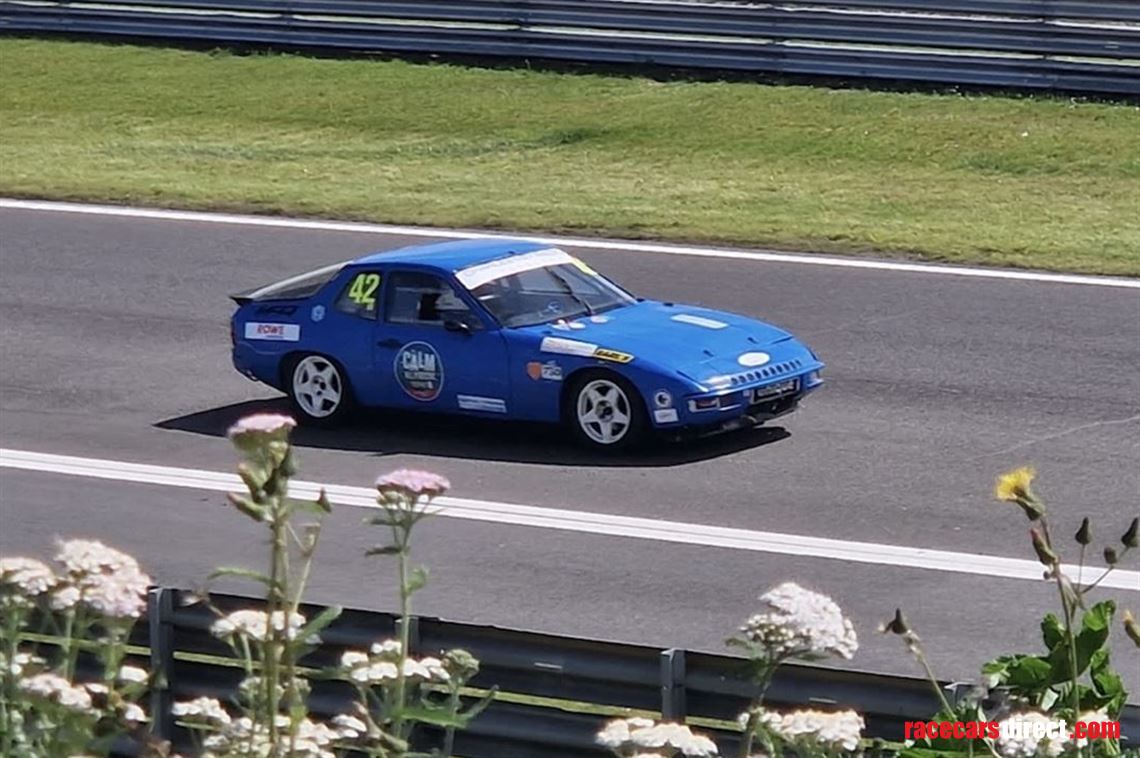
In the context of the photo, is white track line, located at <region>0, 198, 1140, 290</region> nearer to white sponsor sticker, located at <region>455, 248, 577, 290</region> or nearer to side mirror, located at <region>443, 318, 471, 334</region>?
white sponsor sticker, located at <region>455, 248, 577, 290</region>

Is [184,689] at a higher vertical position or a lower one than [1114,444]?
lower

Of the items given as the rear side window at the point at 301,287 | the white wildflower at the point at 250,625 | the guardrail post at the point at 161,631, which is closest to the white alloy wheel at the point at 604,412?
the rear side window at the point at 301,287

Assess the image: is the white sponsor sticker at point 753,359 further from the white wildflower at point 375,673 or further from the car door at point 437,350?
the white wildflower at point 375,673

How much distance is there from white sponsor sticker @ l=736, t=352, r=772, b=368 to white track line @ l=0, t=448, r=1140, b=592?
4.93 feet

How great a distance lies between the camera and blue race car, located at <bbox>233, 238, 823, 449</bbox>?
1295cm

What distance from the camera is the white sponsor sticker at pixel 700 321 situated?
13.6 meters

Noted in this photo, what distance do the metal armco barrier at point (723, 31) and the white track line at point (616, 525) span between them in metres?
12.9

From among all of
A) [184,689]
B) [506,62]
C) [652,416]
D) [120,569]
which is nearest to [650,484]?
[652,416]

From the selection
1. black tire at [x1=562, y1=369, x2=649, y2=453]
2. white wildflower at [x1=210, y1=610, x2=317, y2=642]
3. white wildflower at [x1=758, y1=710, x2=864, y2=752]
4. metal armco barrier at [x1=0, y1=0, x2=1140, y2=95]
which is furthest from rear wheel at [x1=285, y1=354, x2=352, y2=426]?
metal armco barrier at [x1=0, y1=0, x2=1140, y2=95]

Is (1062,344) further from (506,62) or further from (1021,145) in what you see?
(506,62)

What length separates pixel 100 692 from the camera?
3408mm

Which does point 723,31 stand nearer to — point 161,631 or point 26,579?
point 161,631

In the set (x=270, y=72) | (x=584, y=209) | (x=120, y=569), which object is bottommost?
(x=120, y=569)

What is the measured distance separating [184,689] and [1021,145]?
1666cm
